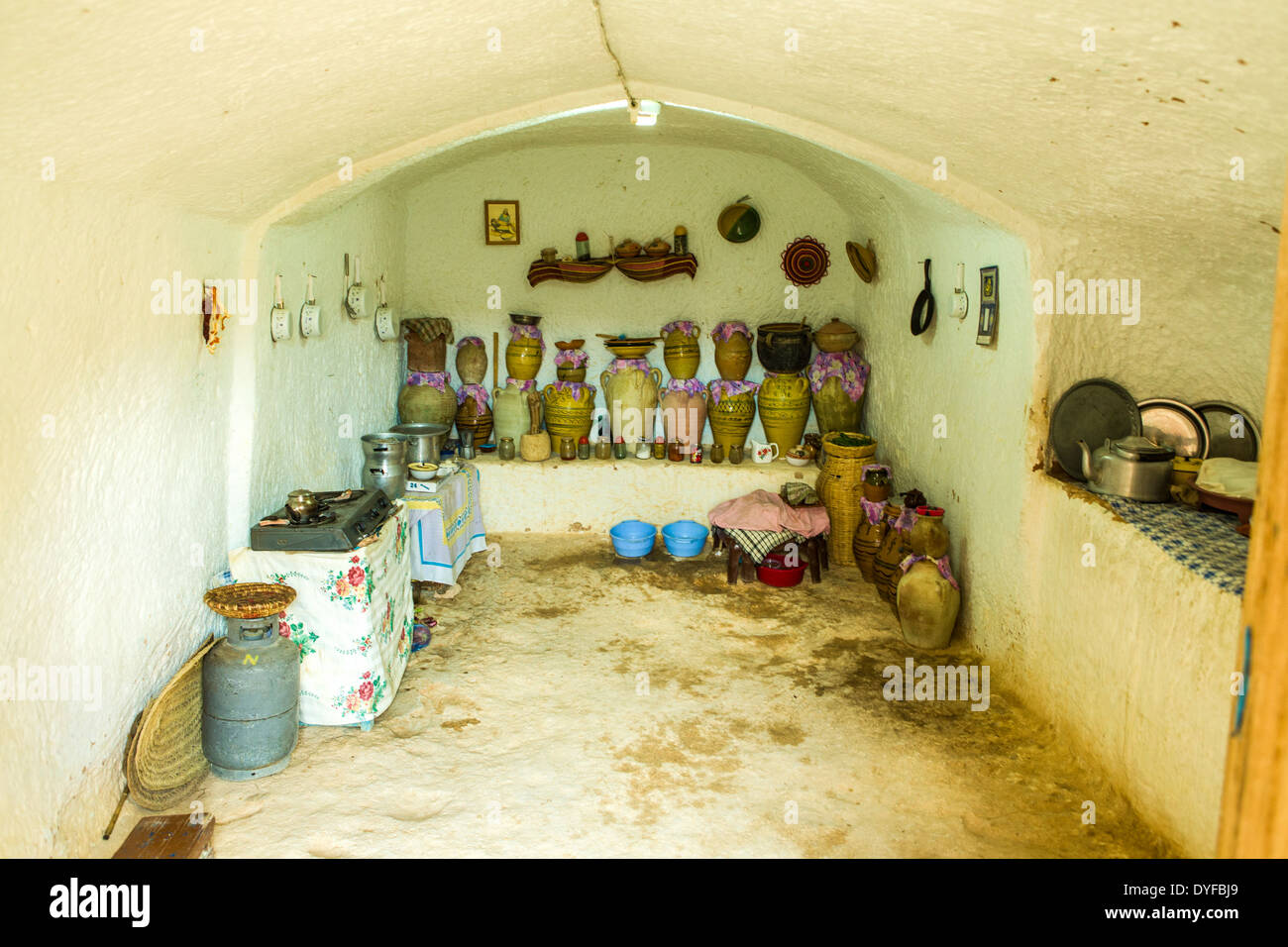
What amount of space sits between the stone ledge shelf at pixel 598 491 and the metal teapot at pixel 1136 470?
2922mm

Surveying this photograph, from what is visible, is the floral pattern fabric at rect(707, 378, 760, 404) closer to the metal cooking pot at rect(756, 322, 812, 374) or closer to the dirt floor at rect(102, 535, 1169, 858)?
the metal cooking pot at rect(756, 322, 812, 374)

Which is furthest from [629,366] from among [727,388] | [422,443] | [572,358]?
[422,443]

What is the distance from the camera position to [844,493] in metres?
5.85

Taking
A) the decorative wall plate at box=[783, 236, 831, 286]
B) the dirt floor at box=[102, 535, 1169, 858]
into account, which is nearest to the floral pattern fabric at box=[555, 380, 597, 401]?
the decorative wall plate at box=[783, 236, 831, 286]

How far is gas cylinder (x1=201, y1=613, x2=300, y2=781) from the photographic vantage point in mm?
3232

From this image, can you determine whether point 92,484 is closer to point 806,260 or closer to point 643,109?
point 643,109

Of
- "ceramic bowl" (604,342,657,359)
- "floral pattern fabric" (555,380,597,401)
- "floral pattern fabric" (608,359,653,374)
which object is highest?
"ceramic bowl" (604,342,657,359)

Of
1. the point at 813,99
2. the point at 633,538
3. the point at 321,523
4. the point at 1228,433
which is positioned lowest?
the point at 633,538

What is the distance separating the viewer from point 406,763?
345 cm

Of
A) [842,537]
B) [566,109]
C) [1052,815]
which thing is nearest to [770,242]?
[842,537]

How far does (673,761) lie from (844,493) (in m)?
2.81

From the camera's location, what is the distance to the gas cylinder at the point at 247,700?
10.6 ft

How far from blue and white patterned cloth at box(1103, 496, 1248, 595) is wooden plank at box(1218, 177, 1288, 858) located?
4.92ft

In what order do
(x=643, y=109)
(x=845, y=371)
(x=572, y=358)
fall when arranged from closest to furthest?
(x=643, y=109), (x=845, y=371), (x=572, y=358)
